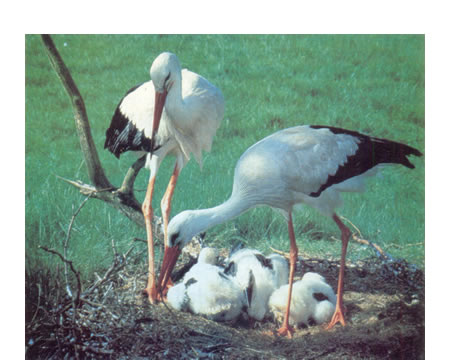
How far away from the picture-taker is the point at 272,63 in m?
3.45

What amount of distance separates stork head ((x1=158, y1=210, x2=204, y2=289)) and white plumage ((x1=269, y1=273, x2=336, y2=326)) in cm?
53

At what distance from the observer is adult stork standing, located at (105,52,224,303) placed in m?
3.32

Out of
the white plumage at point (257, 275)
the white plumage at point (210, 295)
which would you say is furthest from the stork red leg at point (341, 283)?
the white plumage at point (210, 295)

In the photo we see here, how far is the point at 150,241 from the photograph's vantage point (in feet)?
11.5

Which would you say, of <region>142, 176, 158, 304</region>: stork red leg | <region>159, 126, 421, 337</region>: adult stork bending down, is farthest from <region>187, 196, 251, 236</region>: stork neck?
<region>142, 176, 158, 304</region>: stork red leg

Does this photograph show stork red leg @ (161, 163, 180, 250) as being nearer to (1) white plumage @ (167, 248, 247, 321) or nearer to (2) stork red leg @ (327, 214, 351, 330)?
(1) white plumage @ (167, 248, 247, 321)

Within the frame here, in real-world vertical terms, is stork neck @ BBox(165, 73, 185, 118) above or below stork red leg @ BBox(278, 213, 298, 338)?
above

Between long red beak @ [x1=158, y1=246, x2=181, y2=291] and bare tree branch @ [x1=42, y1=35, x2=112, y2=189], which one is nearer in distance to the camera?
long red beak @ [x1=158, y1=246, x2=181, y2=291]

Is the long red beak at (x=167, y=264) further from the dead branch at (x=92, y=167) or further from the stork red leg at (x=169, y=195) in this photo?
the dead branch at (x=92, y=167)

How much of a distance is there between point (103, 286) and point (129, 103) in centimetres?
96

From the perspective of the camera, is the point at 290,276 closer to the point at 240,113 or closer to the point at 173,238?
the point at 173,238

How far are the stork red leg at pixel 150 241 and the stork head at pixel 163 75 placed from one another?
1.50ft

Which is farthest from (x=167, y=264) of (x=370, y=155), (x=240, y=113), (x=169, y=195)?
(x=370, y=155)

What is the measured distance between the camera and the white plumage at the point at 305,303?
128 inches
